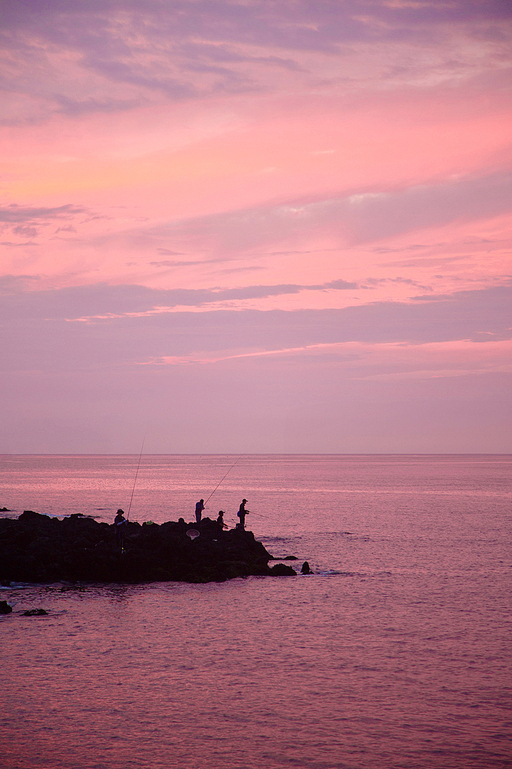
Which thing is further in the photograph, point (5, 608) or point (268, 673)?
point (5, 608)

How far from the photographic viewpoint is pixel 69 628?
1852cm

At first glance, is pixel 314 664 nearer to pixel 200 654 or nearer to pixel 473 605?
pixel 200 654

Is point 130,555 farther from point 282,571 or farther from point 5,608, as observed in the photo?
point 5,608

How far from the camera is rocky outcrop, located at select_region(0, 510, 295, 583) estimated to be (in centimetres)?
2641

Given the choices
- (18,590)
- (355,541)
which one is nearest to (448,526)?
(355,541)

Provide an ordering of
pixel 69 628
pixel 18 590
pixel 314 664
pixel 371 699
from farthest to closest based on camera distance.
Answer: pixel 18 590 < pixel 69 628 < pixel 314 664 < pixel 371 699

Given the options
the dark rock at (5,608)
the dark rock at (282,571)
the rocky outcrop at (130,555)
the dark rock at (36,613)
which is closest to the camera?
the dark rock at (36,613)

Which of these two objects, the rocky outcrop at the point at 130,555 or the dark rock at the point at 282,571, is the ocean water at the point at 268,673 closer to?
the dark rock at the point at 282,571

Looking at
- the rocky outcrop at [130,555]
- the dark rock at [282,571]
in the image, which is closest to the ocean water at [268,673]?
the dark rock at [282,571]

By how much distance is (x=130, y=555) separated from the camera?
2742 cm

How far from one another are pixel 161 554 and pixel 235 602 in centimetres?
681

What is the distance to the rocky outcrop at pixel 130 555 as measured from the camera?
26.4 meters

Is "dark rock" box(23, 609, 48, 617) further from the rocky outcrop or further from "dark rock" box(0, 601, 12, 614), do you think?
the rocky outcrop

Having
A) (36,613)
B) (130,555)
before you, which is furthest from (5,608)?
(130,555)
